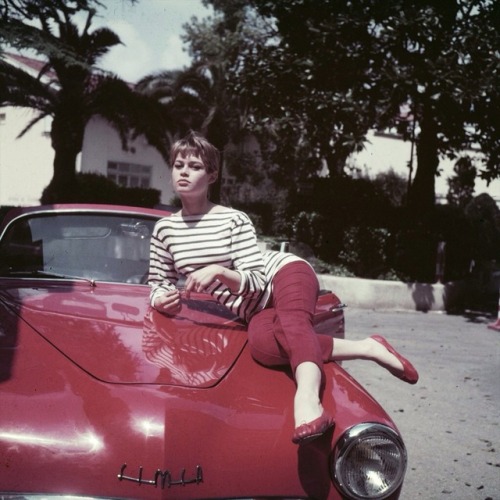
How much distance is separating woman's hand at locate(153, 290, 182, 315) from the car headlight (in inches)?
40.1

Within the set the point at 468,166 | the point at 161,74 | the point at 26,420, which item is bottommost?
the point at 26,420

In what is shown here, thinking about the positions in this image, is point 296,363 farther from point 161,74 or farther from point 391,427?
point 161,74

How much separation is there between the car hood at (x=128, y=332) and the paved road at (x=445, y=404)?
1547mm

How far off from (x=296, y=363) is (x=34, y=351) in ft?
3.14

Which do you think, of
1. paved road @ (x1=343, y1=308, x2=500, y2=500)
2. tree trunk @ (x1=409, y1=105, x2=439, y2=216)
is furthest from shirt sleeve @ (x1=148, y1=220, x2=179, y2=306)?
tree trunk @ (x1=409, y1=105, x2=439, y2=216)

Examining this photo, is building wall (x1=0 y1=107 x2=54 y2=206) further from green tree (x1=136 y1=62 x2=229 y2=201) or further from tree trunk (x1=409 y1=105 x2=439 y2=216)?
tree trunk (x1=409 y1=105 x2=439 y2=216)

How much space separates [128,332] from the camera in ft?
8.41

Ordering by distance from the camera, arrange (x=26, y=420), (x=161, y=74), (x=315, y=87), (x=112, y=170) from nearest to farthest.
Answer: (x=26, y=420) < (x=315, y=87) < (x=161, y=74) < (x=112, y=170)

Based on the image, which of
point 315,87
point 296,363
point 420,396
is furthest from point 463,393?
point 315,87

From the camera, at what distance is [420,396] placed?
5.49 m

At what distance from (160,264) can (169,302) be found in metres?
0.28

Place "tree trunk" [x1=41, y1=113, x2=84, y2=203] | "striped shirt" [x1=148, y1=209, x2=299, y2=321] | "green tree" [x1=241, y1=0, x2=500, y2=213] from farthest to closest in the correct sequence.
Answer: "tree trunk" [x1=41, y1=113, x2=84, y2=203], "green tree" [x1=241, y1=0, x2=500, y2=213], "striped shirt" [x1=148, y1=209, x2=299, y2=321]

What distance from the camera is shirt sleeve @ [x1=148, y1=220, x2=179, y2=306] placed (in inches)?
115

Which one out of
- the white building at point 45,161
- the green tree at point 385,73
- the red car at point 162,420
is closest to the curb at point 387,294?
the green tree at point 385,73
